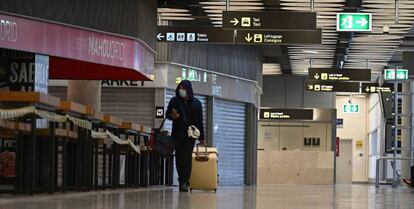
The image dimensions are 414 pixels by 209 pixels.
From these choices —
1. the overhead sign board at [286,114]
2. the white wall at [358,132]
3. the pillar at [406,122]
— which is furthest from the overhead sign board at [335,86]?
the white wall at [358,132]

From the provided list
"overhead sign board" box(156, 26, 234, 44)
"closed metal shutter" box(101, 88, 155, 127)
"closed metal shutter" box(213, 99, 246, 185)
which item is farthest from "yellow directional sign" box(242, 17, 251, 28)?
"closed metal shutter" box(213, 99, 246, 185)

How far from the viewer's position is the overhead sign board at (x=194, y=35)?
16.0 metres

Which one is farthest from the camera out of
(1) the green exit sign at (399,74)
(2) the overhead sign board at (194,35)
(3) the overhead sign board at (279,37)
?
(1) the green exit sign at (399,74)

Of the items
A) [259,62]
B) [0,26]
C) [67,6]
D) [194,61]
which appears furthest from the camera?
[259,62]

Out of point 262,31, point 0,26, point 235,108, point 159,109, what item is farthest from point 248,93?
point 0,26

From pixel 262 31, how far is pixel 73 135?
7202mm

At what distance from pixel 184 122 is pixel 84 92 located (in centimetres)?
690

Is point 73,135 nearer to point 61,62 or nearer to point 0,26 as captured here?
point 0,26

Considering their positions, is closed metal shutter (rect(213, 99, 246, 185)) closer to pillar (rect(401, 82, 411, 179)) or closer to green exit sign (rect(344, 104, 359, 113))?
pillar (rect(401, 82, 411, 179))

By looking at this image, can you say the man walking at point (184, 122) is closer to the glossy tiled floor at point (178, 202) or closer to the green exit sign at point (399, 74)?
the glossy tiled floor at point (178, 202)

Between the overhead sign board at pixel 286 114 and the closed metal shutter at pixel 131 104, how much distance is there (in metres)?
12.1

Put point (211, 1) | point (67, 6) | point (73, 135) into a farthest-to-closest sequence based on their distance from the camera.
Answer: point (211, 1)
point (67, 6)
point (73, 135)

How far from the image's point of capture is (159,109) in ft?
63.5

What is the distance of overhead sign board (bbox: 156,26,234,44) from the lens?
1603 centimetres
